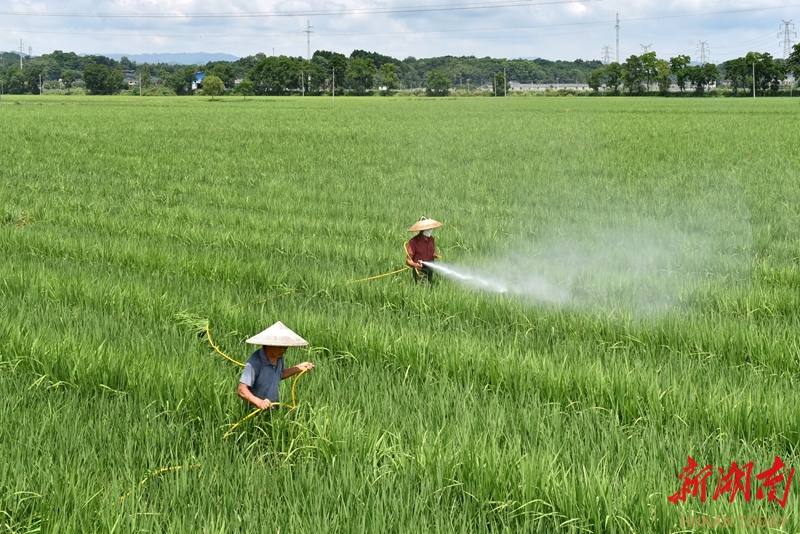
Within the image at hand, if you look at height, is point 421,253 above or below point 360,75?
below

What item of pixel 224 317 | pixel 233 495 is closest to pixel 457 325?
pixel 224 317

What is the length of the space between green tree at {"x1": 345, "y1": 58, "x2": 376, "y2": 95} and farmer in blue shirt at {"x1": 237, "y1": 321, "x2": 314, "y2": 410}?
137045 millimetres

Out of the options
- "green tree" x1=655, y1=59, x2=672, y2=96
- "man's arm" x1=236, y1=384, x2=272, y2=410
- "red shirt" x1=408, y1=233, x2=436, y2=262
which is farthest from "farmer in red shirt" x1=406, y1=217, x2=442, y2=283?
"green tree" x1=655, y1=59, x2=672, y2=96

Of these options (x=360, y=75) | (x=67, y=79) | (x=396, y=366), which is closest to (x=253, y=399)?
(x=396, y=366)

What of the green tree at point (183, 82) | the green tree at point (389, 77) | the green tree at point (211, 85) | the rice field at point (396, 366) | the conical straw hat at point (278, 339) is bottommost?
the rice field at point (396, 366)

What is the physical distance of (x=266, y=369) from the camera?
3225 mm

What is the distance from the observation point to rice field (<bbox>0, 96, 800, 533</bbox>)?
2621mm

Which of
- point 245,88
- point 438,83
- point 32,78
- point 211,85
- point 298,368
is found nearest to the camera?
point 298,368

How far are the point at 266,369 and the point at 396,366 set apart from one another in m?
1.15

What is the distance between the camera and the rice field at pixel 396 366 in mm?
2621

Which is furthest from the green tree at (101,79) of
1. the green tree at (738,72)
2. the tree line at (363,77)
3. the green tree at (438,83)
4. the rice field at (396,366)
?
the rice field at (396,366)

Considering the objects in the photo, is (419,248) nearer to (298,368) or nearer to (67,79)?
(298,368)

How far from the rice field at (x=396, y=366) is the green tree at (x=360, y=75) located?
131809 mm

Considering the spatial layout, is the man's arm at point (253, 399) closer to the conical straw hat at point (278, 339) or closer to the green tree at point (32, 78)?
the conical straw hat at point (278, 339)
